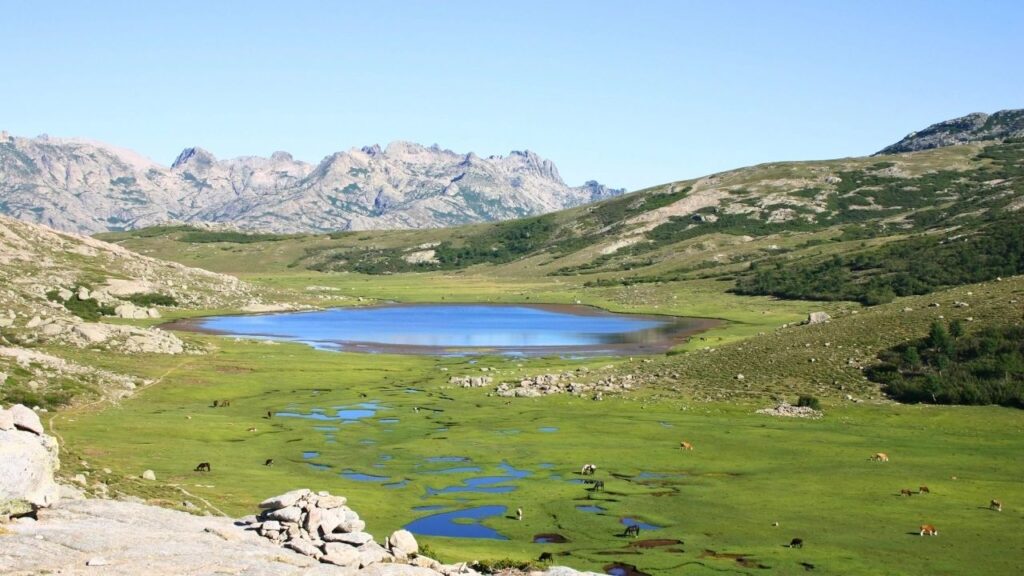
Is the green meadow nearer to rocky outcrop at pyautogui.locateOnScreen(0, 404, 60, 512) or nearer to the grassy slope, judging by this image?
the grassy slope

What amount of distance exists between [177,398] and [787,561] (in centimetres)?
6533

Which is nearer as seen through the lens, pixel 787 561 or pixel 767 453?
pixel 787 561

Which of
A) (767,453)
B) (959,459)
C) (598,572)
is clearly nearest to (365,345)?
(767,453)

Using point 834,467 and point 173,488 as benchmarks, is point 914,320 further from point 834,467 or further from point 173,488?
point 173,488

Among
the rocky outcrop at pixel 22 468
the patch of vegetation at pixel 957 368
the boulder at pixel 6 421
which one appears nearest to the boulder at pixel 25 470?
the rocky outcrop at pixel 22 468

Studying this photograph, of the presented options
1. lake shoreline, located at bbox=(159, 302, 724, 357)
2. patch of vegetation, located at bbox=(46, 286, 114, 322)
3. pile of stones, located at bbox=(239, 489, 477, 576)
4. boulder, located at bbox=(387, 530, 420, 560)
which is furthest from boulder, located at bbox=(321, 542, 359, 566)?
patch of vegetation, located at bbox=(46, 286, 114, 322)

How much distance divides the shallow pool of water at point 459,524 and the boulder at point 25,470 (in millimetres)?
17240

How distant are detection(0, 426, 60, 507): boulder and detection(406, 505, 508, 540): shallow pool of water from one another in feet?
56.6

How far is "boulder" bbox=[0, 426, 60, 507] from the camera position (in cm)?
3275

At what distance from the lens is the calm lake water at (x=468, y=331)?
140 m

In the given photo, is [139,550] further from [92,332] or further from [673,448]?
[92,332]

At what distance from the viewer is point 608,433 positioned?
74.2 meters

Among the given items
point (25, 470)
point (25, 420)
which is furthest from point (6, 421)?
point (25, 470)

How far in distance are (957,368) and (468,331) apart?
312ft
